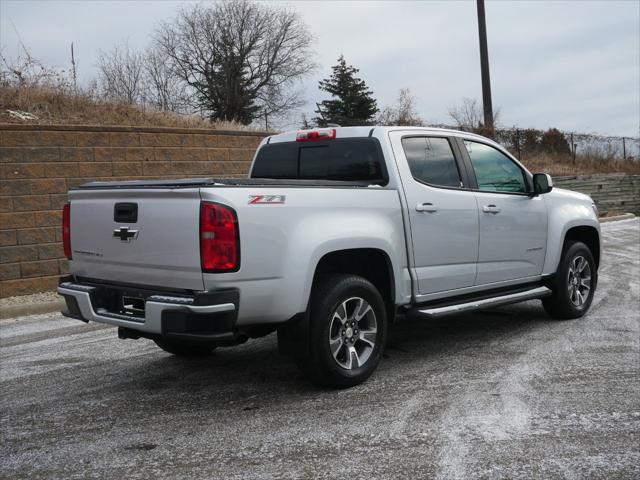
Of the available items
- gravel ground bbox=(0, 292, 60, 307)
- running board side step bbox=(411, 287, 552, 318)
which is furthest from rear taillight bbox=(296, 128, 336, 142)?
gravel ground bbox=(0, 292, 60, 307)

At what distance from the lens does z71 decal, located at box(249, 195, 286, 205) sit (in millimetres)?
4180

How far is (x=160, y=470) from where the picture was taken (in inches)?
139

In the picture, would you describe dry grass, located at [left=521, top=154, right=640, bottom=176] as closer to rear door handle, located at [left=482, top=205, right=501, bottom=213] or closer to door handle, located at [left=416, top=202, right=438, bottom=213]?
rear door handle, located at [left=482, top=205, right=501, bottom=213]

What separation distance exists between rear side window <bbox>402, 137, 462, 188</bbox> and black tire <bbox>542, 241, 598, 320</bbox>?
1.83m

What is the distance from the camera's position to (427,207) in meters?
5.37

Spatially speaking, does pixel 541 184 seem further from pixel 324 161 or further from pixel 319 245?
pixel 319 245

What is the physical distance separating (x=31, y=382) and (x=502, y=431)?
3.69 meters

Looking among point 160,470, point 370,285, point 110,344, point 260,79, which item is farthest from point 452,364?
point 260,79

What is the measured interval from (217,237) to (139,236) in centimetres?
66

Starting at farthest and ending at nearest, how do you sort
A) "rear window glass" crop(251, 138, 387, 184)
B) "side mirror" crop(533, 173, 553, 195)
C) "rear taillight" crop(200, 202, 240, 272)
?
"side mirror" crop(533, 173, 553, 195)
"rear window glass" crop(251, 138, 387, 184)
"rear taillight" crop(200, 202, 240, 272)

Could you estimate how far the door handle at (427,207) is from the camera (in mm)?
5309

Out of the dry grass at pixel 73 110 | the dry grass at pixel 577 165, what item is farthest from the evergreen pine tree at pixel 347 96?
the dry grass at pixel 73 110

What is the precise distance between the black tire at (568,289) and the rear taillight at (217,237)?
4.13m

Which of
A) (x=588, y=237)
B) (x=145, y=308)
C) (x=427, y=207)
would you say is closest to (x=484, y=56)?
(x=588, y=237)
